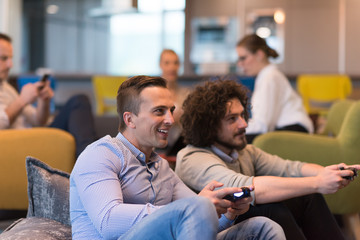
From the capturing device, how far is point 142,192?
1532mm

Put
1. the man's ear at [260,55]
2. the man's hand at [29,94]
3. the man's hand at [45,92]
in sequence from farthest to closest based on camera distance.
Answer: the man's ear at [260,55] < the man's hand at [45,92] < the man's hand at [29,94]

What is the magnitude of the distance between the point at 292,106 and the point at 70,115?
4.81 feet

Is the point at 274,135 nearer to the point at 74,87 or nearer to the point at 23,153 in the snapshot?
the point at 23,153

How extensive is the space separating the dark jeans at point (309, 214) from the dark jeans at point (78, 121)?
4.13 feet

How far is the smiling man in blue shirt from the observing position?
129 centimetres

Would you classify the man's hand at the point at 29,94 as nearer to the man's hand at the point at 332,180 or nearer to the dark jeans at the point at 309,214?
the dark jeans at the point at 309,214

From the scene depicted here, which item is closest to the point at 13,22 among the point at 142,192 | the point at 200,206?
the point at 142,192

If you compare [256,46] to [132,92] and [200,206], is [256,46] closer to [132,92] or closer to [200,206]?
[132,92]

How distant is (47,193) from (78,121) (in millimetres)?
1184

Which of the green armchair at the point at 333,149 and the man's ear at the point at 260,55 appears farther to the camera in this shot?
the man's ear at the point at 260,55

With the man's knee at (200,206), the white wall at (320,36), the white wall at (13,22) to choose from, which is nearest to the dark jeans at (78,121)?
the man's knee at (200,206)

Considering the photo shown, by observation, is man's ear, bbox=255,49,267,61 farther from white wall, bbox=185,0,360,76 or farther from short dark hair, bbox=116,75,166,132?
white wall, bbox=185,0,360,76

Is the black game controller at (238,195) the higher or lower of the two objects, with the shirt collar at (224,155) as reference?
lower

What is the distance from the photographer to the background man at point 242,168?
68.5 inches
